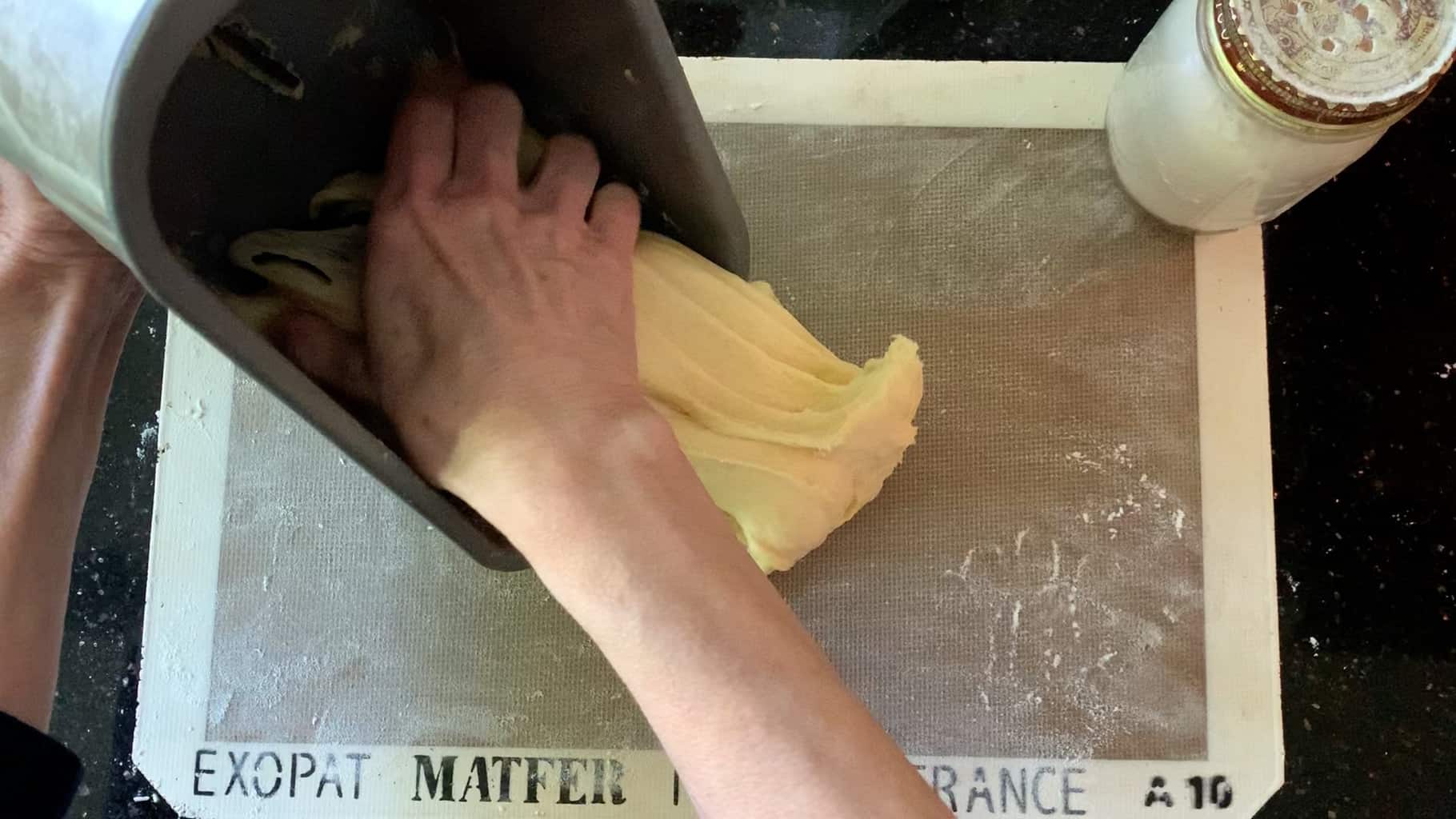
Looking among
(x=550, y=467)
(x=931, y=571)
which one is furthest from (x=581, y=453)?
(x=931, y=571)

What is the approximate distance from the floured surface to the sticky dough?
3.6 inches

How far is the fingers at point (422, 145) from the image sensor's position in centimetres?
61

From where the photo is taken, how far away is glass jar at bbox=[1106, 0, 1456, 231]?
2.02ft

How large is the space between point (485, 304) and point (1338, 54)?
1.77 ft

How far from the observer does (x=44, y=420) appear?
627 mm

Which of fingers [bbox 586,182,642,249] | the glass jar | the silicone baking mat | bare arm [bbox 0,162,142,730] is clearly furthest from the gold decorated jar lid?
bare arm [bbox 0,162,142,730]

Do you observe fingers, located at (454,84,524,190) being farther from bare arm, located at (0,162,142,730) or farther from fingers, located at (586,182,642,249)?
bare arm, located at (0,162,142,730)

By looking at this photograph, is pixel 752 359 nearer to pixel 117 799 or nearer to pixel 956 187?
pixel 956 187

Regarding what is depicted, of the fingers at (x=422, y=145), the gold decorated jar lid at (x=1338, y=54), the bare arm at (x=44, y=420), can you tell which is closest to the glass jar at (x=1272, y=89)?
the gold decorated jar lid at (x=1338, y=54)

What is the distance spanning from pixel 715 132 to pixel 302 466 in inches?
16.6

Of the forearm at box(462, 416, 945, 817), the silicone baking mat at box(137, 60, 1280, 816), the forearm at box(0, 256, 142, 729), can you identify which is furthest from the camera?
the silicone baking mat at box(137, 60, 1280, 816)

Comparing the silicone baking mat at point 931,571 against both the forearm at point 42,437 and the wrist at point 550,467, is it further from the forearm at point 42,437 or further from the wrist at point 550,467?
the wrist at point 550,467

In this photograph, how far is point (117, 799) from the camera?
0.82 metres

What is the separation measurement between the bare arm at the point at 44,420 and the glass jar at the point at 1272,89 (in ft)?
2.28
